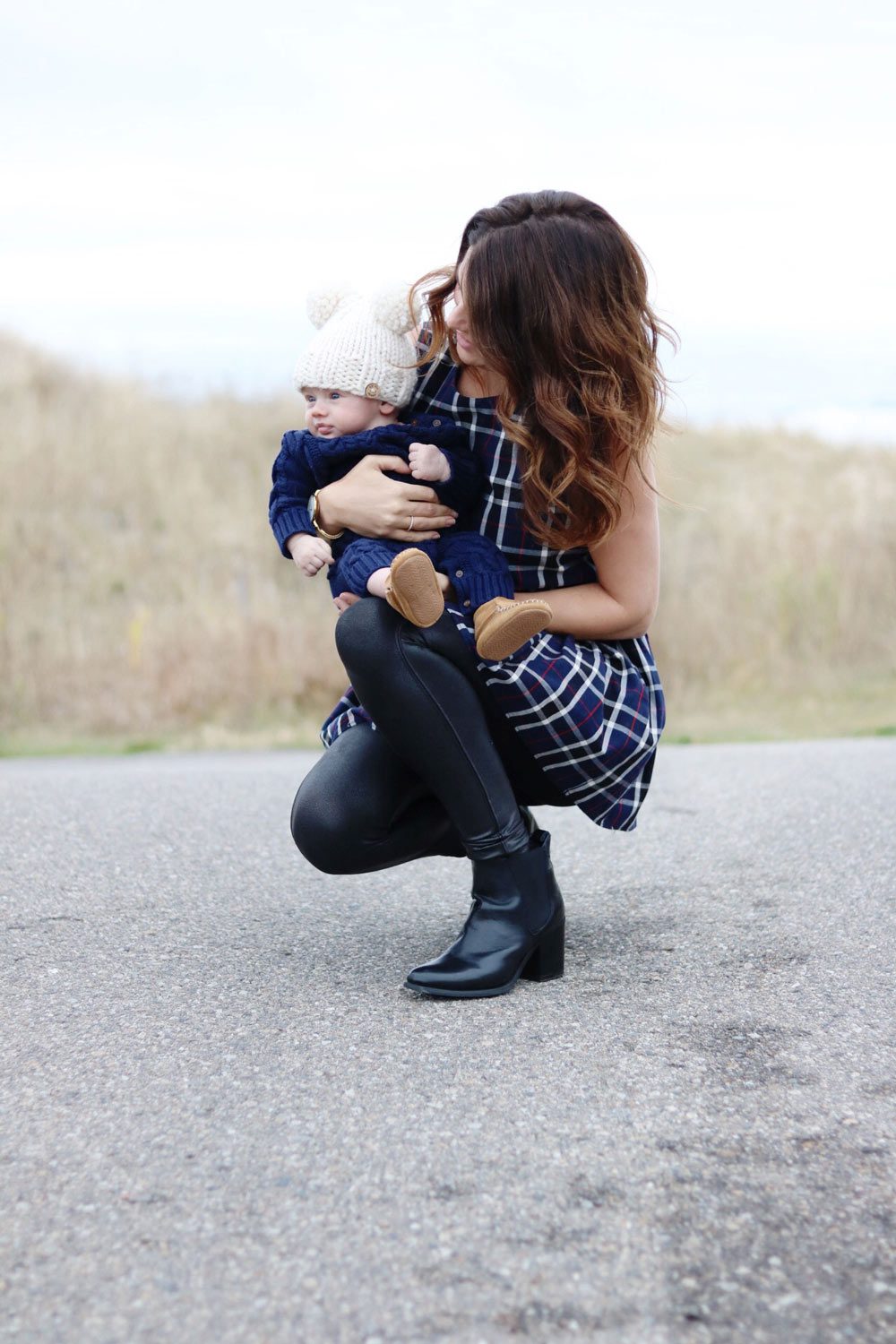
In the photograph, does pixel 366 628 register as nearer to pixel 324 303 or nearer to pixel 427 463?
pixel 427 463

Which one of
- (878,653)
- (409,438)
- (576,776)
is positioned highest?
(409,438)

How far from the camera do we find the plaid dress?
99.7 inches

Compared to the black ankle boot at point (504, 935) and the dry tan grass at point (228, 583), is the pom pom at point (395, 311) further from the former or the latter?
the dry tan grass at point (228, 583)

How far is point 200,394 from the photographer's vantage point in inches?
719

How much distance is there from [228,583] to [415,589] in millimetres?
10692

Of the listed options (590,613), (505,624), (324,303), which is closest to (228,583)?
(324,303)

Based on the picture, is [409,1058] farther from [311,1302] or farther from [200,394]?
[200,394]

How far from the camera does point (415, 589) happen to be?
93.0 inches

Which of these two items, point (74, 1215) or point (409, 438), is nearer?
point (74, 1215)

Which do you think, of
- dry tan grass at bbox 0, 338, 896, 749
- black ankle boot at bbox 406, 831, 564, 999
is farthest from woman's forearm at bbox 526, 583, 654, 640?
dry tan grass at bbox 0, 338, 896, 749

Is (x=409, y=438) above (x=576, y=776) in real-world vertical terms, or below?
above

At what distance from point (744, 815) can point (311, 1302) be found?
10.4 feet

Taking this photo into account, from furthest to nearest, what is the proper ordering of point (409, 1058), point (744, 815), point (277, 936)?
point (744, 815), point (277, 936), point (409, 1058)

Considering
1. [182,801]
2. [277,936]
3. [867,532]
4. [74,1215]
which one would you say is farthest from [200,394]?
[74,1215]
